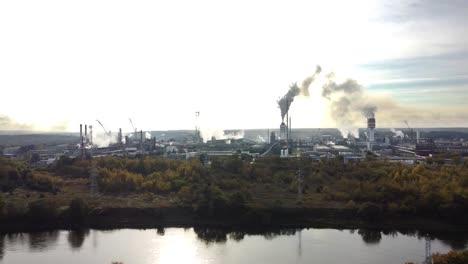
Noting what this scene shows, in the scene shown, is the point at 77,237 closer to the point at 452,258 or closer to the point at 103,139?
the point at 452,258

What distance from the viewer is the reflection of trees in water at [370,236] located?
425 inches

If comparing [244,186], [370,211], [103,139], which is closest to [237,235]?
[370,211]

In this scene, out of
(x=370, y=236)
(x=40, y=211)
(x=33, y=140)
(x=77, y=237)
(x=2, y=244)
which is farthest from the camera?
(x=33, y=140)

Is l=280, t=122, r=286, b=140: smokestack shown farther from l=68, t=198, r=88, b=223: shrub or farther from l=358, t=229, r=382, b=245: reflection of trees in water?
l=68, t=198, r=88, b=223: shrub

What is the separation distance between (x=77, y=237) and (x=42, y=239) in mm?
719

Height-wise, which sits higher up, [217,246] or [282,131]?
[282,131]

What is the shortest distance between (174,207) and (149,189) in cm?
255

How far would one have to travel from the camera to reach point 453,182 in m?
14.4

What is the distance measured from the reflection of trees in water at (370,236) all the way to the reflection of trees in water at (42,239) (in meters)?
6.65

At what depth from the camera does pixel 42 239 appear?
10.8 meters

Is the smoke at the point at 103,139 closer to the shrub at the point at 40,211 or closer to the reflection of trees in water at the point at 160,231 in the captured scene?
the shrub at the point at 40,211

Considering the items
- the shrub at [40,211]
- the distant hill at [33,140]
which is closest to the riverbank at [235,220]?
the shrub at [40,211]

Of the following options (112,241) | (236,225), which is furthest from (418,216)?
(112,241)

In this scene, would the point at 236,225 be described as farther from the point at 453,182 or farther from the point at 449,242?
the point at 453,182
